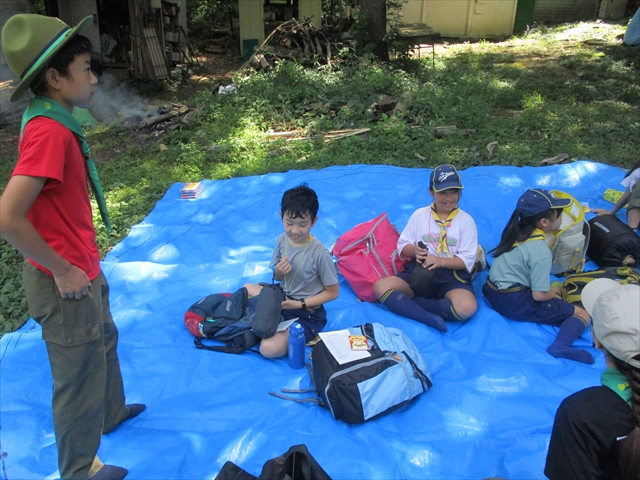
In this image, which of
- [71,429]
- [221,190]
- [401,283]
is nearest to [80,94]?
[71,429]

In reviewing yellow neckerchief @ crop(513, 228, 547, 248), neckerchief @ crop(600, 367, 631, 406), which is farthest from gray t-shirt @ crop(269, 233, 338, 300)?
neckerchief @ crop(600, 367, 631, 406)

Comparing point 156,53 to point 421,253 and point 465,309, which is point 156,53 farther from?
point 465,309

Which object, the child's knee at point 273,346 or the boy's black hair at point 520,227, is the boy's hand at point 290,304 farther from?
the boy's black hair at point 520,227

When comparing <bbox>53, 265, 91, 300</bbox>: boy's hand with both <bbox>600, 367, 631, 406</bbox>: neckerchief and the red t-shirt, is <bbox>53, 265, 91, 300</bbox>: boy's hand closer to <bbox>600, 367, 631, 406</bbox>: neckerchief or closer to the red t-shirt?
the red t-shirt

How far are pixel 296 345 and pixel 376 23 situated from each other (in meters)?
8.81

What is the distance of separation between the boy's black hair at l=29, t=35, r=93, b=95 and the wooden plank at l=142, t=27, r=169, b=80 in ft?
33.8

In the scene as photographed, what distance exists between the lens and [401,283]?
3723mm

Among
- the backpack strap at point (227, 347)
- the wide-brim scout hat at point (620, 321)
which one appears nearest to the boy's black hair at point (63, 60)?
the backpack strap at point (227, 347)

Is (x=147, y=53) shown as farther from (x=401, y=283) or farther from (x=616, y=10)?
(x=616, y=10)

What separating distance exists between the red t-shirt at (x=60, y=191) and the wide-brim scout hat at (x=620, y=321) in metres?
1.91

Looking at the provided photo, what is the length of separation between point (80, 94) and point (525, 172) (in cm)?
484

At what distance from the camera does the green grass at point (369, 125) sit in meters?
6.30

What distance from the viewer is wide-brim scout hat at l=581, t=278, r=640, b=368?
1.53 m

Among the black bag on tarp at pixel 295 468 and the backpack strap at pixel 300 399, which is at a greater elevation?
the black bag on tarp at pixel 295 468
